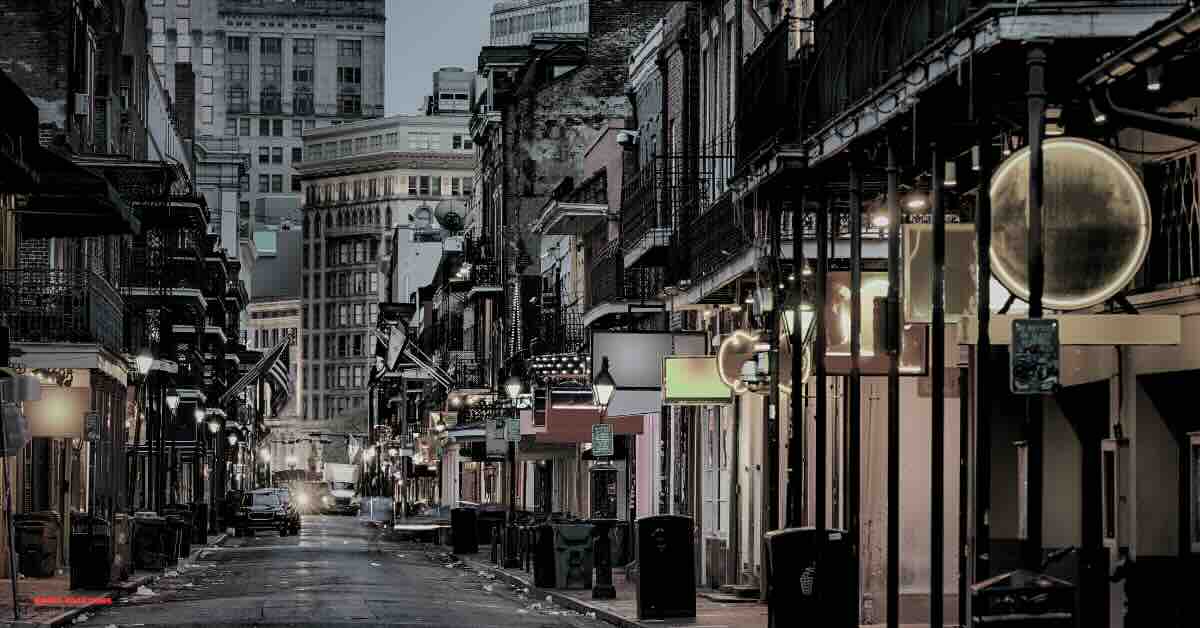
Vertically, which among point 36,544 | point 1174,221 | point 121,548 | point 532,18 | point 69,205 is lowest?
point 36,544

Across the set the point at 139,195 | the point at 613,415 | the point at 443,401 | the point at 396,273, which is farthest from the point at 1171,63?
the point at 396,273

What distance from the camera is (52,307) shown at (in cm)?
3700

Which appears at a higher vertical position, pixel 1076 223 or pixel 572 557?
pixel 1076 223

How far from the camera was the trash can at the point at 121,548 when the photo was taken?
1307 inches

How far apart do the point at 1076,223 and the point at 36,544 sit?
81.6 feet

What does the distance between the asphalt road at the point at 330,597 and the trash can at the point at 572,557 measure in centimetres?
80

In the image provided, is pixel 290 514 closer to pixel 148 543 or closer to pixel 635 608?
pixel 148 543

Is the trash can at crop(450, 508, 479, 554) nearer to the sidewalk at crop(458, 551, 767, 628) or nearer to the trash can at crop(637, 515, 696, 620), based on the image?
the sidewalk at crop(458, 551, 767, 628)

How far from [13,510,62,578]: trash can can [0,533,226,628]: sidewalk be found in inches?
7.9

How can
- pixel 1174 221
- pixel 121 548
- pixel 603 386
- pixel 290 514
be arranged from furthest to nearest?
pixel 290 514, pixel 121 548, pixel 603 386, pixel 1174 221

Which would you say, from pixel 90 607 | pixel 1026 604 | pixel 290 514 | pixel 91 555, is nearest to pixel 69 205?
pixel 91 555

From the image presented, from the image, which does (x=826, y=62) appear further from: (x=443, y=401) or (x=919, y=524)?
(x=443, y=401)

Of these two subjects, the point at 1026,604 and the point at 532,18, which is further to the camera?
the point at 532,18

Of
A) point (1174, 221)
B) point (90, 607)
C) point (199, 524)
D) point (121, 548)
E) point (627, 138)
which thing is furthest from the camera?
point (199, 524)
